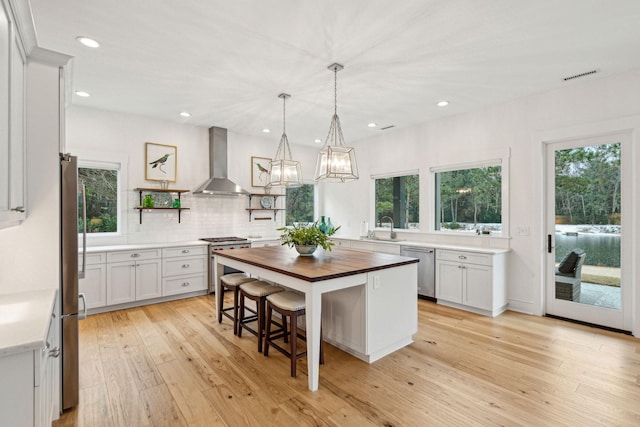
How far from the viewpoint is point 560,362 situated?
2814 mm

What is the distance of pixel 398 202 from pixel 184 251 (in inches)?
150

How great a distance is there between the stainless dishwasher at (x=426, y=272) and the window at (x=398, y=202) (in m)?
0.85

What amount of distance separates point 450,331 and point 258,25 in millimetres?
3600

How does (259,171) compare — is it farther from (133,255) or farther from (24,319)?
(24,319)

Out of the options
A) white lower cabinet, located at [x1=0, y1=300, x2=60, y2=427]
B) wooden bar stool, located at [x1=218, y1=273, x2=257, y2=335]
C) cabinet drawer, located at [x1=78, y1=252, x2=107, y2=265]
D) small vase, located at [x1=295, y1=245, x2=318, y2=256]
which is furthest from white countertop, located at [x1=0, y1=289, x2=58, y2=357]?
cabinet drawer, located at [x1=78, y1=252, x2=107, y2=265]

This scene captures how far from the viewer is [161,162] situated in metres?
5.16

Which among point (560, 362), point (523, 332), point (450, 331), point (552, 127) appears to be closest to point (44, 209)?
point (450, 331)

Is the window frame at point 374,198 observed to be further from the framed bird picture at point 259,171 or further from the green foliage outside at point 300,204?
the framed bird picture at point 259,171

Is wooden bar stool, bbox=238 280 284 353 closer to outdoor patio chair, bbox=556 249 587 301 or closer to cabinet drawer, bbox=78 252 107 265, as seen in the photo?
cabinet drawer, bbox=78 252 107 265

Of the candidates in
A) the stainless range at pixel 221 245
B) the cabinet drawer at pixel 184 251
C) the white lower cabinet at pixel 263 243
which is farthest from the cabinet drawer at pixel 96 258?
the white lower cabinet at pixel 263 243

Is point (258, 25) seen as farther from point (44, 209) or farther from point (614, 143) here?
point (614, 143)

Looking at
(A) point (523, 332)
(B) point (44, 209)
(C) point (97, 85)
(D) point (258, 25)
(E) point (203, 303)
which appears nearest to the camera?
(B) point (44, 209)

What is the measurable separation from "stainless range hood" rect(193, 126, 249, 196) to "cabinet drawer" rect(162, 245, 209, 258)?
957 millimetres

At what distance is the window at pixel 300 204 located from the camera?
23.0ft
